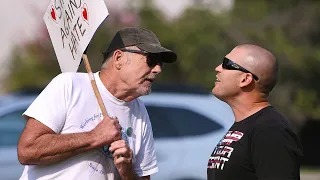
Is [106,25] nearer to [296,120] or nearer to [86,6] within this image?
[296,120]

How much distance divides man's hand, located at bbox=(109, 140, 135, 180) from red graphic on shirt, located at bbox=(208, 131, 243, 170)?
1.50ft

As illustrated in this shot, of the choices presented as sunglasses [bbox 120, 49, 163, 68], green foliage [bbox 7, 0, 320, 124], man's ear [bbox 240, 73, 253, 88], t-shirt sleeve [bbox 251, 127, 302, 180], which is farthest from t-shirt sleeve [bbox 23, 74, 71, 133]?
green foliage [bbox 7, 0, 320, 124]

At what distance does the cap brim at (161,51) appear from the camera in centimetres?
455

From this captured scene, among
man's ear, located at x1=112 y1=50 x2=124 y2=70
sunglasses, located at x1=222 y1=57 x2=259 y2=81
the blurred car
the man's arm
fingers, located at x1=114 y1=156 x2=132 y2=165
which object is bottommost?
the blurred car

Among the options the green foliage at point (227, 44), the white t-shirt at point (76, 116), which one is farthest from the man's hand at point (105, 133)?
the green foliage at point (227, 44)

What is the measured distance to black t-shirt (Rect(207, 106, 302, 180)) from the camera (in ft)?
12.7

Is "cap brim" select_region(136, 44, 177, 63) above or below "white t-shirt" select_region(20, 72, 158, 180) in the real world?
above

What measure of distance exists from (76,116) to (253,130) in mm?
996

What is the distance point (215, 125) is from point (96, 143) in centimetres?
433

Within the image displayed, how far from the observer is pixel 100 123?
432cm

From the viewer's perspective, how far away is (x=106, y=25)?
17.3m

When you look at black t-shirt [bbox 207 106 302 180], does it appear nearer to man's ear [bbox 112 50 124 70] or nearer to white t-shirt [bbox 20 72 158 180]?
white t-shirt [bbox 20 72 158 180]

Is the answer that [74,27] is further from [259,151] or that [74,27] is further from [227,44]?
[227,44]

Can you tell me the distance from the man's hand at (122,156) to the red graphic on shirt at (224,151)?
0.46 meters
